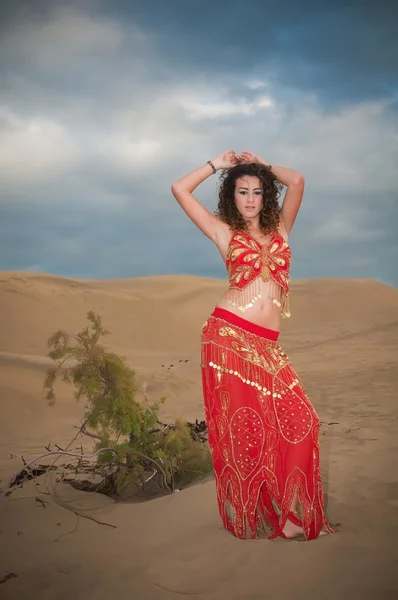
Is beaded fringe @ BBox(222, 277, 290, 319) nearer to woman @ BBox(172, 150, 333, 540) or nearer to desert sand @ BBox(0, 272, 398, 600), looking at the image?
woman @ BBox(172, 150, 333, 540)

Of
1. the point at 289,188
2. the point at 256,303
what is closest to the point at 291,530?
the point at 256,303

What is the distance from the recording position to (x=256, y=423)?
13.0 feet

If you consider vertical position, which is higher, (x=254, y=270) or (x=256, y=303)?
(x=254, y=270)

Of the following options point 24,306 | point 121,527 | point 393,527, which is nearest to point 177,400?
point 121,527

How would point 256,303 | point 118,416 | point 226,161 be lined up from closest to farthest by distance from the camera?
1. point 256,303
2. point 226,161
3. point 118,416

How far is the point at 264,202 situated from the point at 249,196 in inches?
4.9

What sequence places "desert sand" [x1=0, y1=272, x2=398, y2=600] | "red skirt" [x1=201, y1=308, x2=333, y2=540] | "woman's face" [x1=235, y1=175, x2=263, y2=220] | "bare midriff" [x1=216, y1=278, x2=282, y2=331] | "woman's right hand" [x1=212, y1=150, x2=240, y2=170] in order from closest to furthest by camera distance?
"desert sand" [x1=0, y1=272, x2=398, y2=600]
"red skirt" [x1=201, y1=308, x2=333, y2=540]
"bare midriff" [x1=216, y1=278, x2=282, y2=331]
"woman's face" [x1=235, y1=175, x2=263, y2=220]
"woman's right hand" [x1=212, y1=150, x2=240, y2=170]

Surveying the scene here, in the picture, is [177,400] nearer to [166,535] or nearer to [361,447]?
[361,447]

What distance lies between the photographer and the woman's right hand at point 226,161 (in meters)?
4.52

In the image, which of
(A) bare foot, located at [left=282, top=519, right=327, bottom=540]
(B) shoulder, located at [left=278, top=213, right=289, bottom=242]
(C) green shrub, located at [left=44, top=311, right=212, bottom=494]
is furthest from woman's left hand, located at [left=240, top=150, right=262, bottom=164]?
(A) bare foot, located at [left=282, top=519, right=327, bottom=540]

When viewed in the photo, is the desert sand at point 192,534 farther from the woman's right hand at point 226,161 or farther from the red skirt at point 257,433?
the woman's right hand at point 226,161

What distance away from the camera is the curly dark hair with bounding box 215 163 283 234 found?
14.5ft

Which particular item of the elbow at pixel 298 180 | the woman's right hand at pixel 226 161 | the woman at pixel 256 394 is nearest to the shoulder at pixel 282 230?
the woman at pixel 256 394

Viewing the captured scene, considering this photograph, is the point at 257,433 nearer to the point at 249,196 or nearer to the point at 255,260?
the point at 255,260
